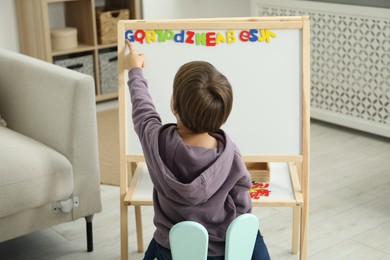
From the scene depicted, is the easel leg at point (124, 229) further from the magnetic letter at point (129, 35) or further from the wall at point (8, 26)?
the wall at point (8, 26)

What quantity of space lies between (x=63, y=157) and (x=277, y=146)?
70 centimetres

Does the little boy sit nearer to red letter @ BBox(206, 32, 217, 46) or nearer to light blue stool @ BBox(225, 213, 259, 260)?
light blue stool @ BBox(225, 213, 259, 260)

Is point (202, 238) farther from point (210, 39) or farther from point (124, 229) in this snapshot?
point (210, 39)

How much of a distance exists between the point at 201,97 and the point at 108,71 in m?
2.77

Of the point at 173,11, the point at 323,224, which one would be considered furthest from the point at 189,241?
the point at 173,11

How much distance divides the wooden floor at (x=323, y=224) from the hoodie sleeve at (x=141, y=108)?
0.71 meters

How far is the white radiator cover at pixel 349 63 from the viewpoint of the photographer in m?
3.54

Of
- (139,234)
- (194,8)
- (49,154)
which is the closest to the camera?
(49,154)

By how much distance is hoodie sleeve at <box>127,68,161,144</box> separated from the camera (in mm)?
1837

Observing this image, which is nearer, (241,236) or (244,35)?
(241,236)

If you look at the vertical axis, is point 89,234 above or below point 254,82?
below

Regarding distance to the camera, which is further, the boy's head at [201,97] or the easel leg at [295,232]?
the easel leg at [295,232]

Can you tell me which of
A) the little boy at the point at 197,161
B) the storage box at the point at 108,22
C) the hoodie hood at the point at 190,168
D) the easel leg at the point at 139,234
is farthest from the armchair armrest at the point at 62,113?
the storage box at the point at 108,22

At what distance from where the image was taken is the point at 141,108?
1915 mm
